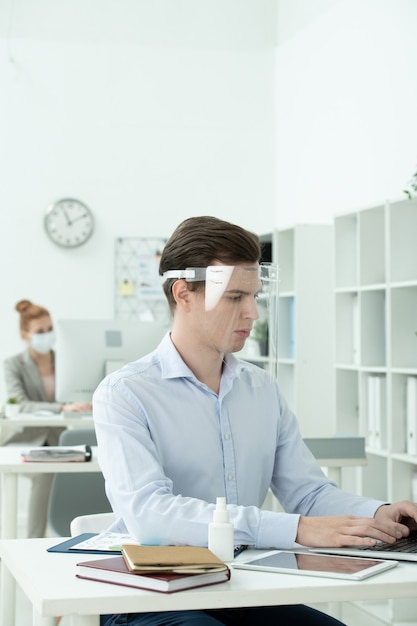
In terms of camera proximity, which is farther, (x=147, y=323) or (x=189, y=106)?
(x=189, y=106)

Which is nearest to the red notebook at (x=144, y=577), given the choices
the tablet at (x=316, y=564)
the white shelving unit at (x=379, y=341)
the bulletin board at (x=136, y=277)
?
the tablet at (x=316, y=564)

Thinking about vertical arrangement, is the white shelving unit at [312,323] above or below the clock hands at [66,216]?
below

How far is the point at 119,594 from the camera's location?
4.33ft

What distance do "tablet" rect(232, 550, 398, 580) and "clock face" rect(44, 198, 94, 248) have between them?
195 inches

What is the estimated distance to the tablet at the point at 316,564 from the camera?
145 centimetres

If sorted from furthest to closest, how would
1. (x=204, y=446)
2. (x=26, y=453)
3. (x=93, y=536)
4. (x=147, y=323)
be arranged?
(x=147, y=323)
(x=26, y=453)
(x=204, y=446)
(x=93, y=536)

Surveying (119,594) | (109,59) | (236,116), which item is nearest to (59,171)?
(109,59)

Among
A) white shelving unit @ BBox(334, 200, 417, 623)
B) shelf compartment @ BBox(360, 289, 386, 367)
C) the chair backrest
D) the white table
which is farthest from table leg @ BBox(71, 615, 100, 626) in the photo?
shelf compartment @ BBox(360, 289, 386, 367)

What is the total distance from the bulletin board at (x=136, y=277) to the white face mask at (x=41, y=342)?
1.02 meters

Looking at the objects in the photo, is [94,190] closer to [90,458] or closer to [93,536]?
[90,458]

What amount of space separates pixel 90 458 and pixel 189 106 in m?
4.05

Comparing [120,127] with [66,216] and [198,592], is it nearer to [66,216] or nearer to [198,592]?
[66,216]

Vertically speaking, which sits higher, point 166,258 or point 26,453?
point 166,258

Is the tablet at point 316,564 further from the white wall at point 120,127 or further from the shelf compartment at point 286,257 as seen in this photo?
the white wall at point 120,127
